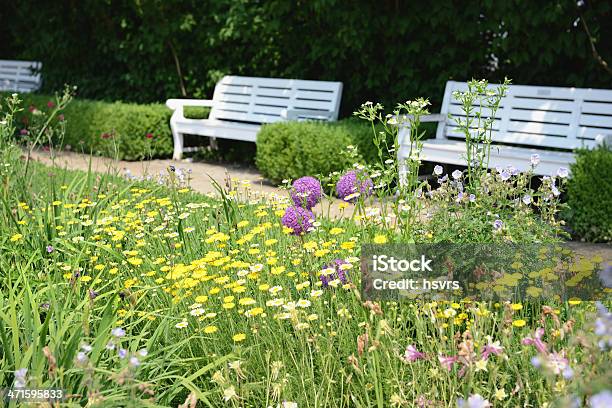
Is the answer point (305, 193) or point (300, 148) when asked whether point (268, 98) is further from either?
point (305, 193)

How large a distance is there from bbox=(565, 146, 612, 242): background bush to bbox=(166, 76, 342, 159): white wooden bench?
2.81 metres

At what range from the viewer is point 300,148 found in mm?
6273

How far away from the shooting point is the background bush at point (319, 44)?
6152mm

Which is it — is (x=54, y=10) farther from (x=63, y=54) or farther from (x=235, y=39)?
(x=235, y=39)

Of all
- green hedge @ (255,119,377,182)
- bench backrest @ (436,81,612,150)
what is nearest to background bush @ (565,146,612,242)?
bench backrest @ (436,81,612,150)

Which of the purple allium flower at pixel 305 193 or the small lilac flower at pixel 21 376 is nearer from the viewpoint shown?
the small lilac flower at pixel 21 376

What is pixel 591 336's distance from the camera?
1608mm

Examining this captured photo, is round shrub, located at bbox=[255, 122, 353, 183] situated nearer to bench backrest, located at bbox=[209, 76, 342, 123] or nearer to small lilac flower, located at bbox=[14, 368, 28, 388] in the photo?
bench backrest, located at bbox=[209, 76, 342, 123]

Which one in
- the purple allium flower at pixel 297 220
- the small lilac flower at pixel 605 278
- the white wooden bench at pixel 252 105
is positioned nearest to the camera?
the small lilac flower at pixel 605 278

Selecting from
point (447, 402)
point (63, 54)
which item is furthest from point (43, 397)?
point (63, 54)

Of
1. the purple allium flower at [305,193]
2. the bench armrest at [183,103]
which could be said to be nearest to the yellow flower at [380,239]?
the purple allium flower at [305,193]

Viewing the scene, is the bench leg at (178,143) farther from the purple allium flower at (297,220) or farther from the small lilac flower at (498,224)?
the small lilac flower at (498,224)

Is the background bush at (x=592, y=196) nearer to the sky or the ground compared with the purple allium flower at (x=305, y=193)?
nearer to the ground

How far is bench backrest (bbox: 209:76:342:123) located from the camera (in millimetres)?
7328
